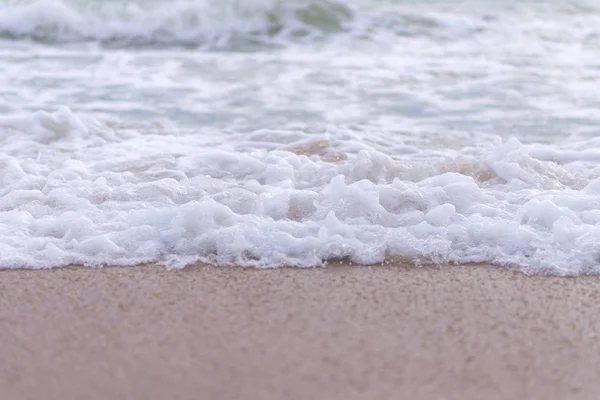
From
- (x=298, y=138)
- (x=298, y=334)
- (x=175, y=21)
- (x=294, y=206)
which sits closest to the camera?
(x=298, y=334)

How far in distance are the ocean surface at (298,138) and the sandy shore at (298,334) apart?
4.6 inches

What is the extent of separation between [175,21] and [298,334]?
5.46 m

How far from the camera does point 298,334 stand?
6.62ft

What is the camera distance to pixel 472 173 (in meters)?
3.10

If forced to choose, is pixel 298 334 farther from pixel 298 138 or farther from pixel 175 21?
pixel 175 21

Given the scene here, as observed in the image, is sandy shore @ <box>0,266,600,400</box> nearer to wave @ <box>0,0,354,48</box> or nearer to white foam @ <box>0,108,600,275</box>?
white foam @ <box>0,108,600,275</box>

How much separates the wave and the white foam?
10.9 ft

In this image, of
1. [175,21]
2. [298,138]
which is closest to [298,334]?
[298,138]

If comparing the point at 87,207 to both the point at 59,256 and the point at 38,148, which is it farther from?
the point at 38,148

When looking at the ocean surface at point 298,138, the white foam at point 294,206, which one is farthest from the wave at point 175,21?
the white foam at point 294,206

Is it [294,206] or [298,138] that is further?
[298,138]

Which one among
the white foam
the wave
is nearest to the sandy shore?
the white foam

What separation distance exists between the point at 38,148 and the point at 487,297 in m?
2.13

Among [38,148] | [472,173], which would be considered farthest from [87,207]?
[472,173]
